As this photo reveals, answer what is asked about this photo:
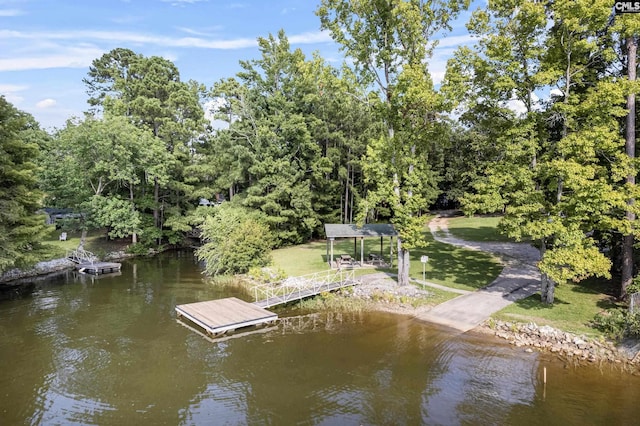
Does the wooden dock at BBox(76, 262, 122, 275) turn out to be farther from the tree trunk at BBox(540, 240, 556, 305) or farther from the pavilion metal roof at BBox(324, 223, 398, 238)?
the tree trunk at BBox(540, 240, 556, 305)

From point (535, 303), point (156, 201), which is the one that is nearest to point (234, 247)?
point (156, 201)

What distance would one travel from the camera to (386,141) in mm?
21906

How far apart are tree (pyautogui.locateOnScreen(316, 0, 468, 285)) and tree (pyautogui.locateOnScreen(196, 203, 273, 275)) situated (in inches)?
366

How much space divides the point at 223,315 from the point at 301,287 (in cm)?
560

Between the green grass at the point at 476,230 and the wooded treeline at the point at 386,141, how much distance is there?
11.5 metres

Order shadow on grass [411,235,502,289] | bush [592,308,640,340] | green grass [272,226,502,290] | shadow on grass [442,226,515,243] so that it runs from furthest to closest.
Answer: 1. shadow on grass [442,226,515,243]
2. green grass [272,226,502,290]
3. shadow on grass [411,235,502,289]
4. bush [592,308,640,340]

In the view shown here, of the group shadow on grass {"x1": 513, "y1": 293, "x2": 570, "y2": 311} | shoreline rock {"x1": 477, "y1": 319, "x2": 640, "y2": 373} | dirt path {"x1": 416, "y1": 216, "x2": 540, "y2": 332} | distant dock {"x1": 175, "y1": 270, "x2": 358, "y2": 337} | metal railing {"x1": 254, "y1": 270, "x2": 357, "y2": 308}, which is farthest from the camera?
metal railing {"x1": 254, "y1": 270, "x2": 357, "y2": 308}

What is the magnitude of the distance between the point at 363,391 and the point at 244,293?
1285 centimetres

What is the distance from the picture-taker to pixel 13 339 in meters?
16.4

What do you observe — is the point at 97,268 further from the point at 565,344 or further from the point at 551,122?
the point at 551,122

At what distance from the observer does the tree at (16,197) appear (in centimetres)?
2191

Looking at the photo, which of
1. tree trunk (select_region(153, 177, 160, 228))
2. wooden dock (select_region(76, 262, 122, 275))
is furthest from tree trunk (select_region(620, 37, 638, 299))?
tree trunk (select_region(153, 177, 160, 228))

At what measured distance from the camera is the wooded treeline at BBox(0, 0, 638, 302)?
54.1ft

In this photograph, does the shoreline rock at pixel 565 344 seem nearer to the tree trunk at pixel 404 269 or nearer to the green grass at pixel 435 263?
the green grass at pixel 435 263
